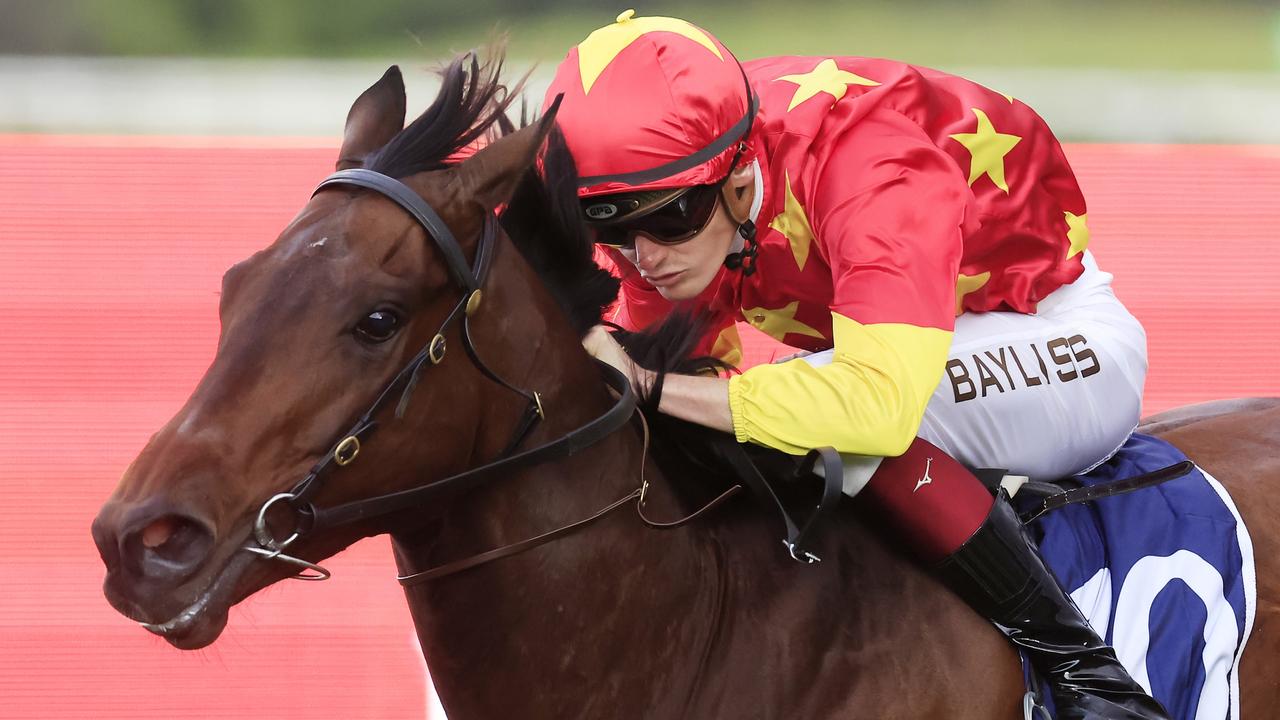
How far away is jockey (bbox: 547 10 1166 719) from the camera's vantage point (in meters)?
1.83

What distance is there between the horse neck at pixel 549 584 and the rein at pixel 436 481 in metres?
0.03

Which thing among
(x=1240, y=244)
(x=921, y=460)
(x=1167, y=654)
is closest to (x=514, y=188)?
(x=921, y=460)

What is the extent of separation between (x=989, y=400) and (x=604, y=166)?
2.68ft

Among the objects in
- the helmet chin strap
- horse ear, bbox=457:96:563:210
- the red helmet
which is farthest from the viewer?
the helmet chin strap

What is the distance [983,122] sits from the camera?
225 cm

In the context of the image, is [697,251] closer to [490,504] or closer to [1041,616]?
[490,504]

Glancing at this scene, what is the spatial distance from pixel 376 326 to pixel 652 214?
0.60 meters

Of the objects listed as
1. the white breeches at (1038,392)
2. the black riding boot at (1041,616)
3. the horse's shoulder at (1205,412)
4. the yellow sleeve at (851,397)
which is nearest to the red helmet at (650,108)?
the yellow sleeve at (851,397)

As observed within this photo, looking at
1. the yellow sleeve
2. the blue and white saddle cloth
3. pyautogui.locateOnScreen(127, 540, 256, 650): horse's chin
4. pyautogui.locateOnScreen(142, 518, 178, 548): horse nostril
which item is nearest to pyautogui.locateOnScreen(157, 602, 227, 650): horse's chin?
pyautogui.locateOnScreen(127, 540, 256, 650): horse's chin

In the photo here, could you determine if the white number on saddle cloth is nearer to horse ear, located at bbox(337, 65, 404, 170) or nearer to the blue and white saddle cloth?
the blue and white saddle cloth

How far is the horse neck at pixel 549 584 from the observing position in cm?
170

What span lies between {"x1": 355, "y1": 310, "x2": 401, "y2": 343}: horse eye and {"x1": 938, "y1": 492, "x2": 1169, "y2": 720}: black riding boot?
98cm

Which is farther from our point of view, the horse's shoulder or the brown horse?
the horse's shoulder

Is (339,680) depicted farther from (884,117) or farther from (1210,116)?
(1210,116)
